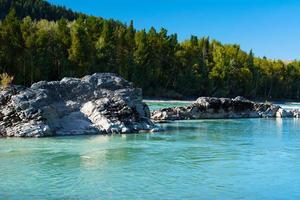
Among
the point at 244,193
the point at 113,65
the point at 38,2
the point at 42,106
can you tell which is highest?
the point at 38,2

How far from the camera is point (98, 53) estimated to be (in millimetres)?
83375

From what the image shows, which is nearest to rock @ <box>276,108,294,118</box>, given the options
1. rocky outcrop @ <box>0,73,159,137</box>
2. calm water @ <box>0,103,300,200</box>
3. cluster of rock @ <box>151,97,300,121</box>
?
cluster of rock @ <box>151,97,300,121</box>

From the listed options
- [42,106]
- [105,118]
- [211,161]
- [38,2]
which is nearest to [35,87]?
[42,106]

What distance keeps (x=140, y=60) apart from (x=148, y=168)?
7517 centimetres

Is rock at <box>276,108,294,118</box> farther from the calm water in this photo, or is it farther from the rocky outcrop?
the calm water

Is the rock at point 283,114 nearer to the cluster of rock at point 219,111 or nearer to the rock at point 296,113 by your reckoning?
the cluster of rock at point 219,111

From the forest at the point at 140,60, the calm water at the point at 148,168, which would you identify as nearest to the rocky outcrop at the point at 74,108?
the calm water at the point at 148,168

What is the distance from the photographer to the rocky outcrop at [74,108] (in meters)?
26.6

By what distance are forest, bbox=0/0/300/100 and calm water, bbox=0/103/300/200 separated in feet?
171

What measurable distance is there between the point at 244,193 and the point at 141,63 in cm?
7872

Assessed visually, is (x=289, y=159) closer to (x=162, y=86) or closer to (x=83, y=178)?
(x=83, y=178)

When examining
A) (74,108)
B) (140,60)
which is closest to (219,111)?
(74,108)

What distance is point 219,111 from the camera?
46.6 metres

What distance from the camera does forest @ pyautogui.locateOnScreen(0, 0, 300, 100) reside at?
248ft
